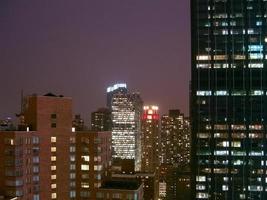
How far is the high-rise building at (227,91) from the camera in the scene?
119500 mm

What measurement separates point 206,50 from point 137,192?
121ft

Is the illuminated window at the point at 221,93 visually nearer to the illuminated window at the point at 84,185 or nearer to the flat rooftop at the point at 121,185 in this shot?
the flat rooftop at the point at 121,185

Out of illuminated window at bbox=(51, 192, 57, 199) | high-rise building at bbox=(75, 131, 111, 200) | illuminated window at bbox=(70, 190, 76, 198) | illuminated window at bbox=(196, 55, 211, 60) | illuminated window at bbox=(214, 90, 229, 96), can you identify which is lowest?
illuminated window at bbox=(70, 190, 76, 198)

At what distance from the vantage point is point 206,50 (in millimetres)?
122375

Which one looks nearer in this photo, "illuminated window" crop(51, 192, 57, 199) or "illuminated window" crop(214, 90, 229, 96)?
"illuminated window" crop(51, 192, 57, 199)

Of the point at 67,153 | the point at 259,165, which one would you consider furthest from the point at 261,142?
the point at 67,153

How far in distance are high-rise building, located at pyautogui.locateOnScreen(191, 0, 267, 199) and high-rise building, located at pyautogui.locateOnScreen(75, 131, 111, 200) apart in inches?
935

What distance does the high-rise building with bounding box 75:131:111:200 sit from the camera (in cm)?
10656

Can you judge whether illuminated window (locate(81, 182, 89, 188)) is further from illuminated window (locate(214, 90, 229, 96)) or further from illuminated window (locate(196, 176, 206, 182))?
illuminated window (locate(214, 90, 229, 96))

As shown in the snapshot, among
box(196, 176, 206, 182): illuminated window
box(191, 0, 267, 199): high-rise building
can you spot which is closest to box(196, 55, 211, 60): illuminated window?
box(191, 0, 267, 199): high-rise building

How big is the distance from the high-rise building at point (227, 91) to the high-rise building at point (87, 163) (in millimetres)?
23761

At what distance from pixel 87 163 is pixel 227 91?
3618 centimetres

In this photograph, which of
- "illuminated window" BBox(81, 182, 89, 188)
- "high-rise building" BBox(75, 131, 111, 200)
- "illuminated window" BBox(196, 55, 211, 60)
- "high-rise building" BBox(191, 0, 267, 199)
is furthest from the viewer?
"illuminated window" BBox(196, 55, 211, 60)

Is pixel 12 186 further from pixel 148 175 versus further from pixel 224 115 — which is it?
pixel 148 175
